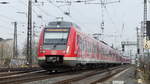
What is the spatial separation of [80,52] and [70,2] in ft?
16.5

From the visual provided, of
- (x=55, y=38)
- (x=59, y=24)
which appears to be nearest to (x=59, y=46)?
(x=55, y=38)

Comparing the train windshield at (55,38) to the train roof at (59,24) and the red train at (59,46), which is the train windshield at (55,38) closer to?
the red train at (59,46)

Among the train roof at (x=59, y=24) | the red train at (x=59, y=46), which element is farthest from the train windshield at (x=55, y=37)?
the train roof at (x=59, y=24)

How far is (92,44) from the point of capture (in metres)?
33.3

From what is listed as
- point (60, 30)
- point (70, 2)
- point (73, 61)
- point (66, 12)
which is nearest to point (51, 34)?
point (60, 30)

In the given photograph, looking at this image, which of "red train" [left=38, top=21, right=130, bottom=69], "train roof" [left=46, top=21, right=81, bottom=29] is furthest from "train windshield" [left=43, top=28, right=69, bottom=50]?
"train roof" [left=46, top=21, right=81, bottom=29]

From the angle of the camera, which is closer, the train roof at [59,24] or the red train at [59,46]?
the red train at [59,46]

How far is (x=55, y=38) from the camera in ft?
80.5

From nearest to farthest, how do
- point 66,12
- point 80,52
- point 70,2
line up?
1. point 80,52
2. point 70,2
3. point 66,12

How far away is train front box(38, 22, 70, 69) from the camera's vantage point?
2367 cm

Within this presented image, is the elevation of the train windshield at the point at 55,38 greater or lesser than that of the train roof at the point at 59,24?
lesser

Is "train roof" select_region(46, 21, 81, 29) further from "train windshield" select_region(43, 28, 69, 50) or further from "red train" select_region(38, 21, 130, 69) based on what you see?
"train windshield" select_region(43, 28, 69, 50)

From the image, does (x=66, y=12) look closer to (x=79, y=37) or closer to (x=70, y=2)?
(x=70, y=2)

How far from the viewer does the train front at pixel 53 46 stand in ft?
77.7
